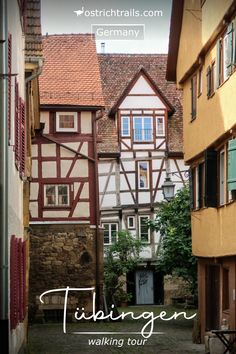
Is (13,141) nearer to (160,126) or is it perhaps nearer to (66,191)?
(66,191)

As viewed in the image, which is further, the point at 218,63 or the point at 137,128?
the point at 137,128

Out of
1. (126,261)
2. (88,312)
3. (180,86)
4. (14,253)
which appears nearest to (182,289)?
(126,261)

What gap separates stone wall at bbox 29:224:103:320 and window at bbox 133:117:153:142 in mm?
5982

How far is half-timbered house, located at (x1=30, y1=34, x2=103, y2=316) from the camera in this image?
20.8m

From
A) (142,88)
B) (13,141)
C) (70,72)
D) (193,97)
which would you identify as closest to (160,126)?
(142,88)

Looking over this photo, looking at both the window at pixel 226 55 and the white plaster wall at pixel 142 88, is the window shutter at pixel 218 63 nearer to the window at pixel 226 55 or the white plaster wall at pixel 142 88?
the window at pixel 226 55

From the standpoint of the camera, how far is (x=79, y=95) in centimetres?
2111

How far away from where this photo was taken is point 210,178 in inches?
519

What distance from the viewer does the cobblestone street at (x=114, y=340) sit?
43.3 ft

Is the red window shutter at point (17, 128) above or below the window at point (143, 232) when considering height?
above

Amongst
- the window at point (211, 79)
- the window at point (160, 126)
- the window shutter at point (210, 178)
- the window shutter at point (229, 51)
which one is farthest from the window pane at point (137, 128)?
the window shutter at point (229, 51)

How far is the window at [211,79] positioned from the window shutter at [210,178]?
84cm

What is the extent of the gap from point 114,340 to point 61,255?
649 centimetres

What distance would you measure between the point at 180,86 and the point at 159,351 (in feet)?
16.1
